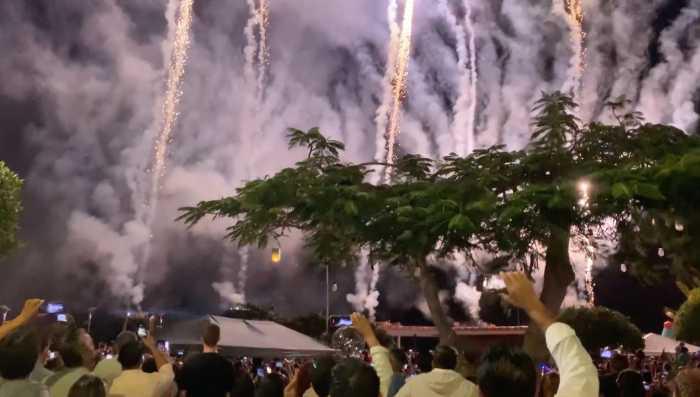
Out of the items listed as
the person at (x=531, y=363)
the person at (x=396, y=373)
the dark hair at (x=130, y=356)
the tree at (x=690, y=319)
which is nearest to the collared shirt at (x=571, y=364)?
the person at (x=531, y=363)

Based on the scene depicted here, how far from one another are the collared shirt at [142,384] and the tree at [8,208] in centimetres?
2761

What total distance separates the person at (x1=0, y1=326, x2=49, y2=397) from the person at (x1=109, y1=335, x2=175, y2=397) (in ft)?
2.79

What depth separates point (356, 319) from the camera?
6008mm

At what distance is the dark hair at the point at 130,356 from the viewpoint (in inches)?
259

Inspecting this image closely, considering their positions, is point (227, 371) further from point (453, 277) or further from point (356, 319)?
point (453, 277)

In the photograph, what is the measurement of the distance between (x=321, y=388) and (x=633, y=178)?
895 cm

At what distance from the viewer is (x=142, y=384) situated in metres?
6.38

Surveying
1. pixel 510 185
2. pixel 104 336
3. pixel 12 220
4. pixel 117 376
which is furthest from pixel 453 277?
pixel 117 376

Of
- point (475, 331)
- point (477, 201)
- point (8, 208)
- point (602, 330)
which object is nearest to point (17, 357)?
point (477, 201)

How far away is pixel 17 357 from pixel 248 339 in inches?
548

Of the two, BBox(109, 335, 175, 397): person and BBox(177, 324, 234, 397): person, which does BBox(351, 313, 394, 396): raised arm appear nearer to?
BBox(177, 324, 234, 397): person

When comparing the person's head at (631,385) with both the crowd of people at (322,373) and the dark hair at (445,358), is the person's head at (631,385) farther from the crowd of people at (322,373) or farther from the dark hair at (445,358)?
the dark hair at (445,358)

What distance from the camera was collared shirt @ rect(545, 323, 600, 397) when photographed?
3.44 m

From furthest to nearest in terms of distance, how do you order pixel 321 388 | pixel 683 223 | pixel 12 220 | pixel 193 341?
pixel 12 220 → pixel 193 341 → pixel 683 223 → pixel 321 388
